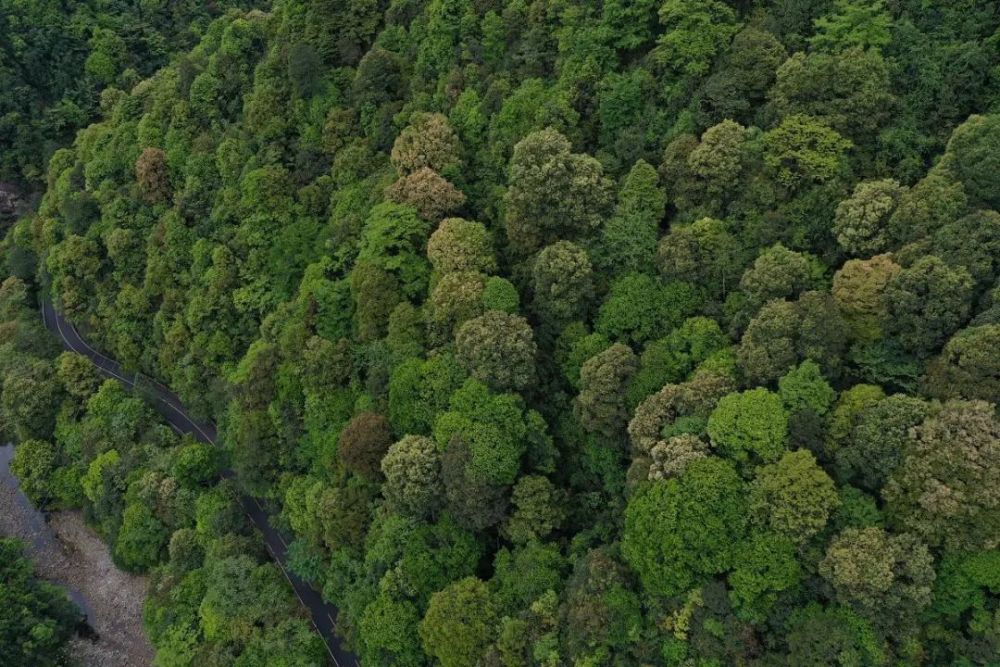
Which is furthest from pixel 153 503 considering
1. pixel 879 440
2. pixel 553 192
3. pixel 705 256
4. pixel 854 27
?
pixel 854 27

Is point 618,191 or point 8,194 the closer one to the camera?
point 618,191

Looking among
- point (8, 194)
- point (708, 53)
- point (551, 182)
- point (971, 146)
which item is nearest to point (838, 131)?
point (971, 146)

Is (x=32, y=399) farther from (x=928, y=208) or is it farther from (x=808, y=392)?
(x=928, y=208)

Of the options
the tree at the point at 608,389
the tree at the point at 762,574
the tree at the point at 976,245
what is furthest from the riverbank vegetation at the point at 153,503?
the tree at the point at 976,245

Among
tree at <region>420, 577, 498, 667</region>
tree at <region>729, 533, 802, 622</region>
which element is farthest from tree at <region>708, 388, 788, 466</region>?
tree at <region>420, 577, 498, 667</region>

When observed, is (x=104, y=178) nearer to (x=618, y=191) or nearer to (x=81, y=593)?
(x=81, y=593)

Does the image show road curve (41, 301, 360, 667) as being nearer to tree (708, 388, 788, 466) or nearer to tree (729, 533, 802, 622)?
tree (729, 533, 802, 622)

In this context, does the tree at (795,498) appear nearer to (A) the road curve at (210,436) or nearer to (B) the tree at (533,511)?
(B) the tree at (533,511)
